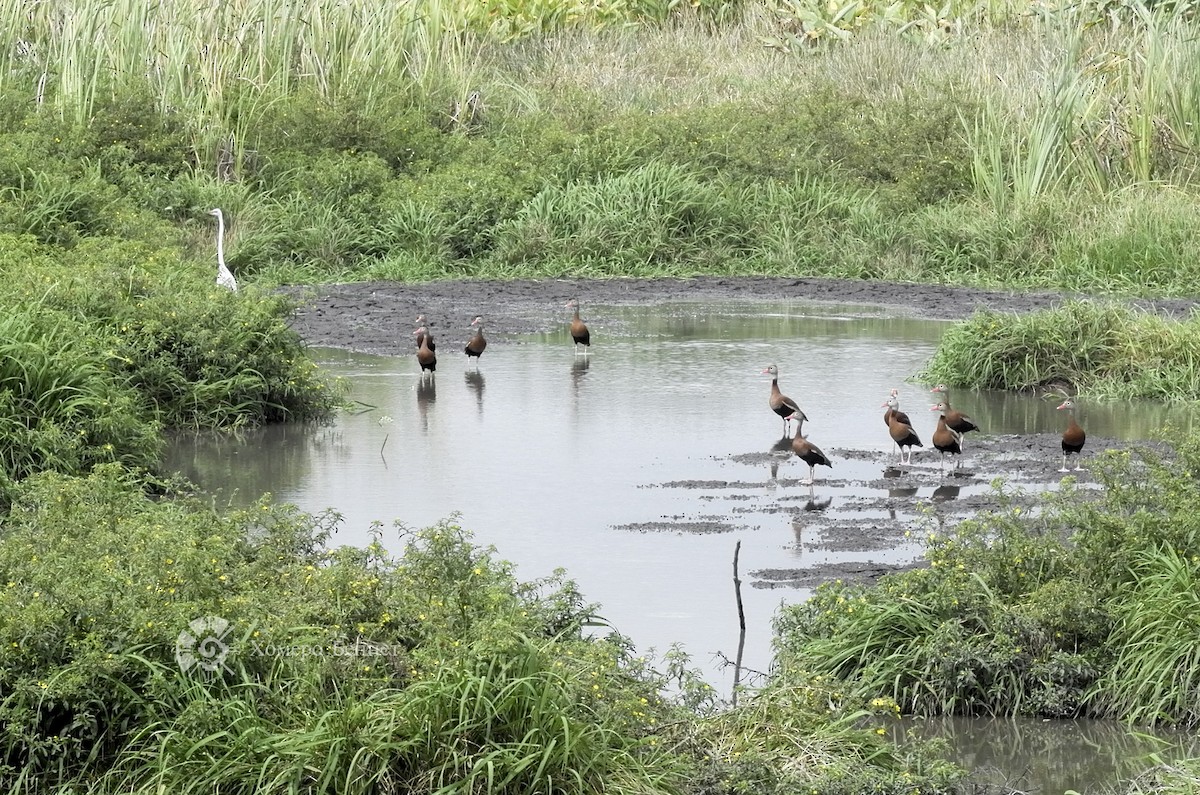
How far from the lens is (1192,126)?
2230 centimetres

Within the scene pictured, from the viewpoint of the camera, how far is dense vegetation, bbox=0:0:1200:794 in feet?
19.9

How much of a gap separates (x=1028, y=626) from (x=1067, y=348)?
7.69 meters

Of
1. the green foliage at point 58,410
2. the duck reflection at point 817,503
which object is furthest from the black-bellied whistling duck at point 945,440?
the green foliage at point 58,410

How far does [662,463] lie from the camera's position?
12203mm

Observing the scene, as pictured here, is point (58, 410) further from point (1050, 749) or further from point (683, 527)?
point (1050, 749)

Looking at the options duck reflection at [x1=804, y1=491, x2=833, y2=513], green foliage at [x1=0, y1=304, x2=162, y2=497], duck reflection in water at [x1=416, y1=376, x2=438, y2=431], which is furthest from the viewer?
duck reflection in water at [x1=416, y1=376, x2=438, y2=431]

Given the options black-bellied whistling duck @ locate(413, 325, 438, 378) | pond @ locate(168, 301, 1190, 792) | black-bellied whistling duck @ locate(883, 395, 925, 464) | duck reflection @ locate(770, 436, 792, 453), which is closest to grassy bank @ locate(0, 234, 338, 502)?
pond @ locate(168, 301, 1190, 792)

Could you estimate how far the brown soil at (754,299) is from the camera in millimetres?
10445

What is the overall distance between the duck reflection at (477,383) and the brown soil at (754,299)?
1.38 metres

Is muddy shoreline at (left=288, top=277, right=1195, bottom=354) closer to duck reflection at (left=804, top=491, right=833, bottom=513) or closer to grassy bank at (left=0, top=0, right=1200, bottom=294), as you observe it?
grassy bank at (left=0, top=0, right=1200, bottom=294)

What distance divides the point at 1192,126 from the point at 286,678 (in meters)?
18.5

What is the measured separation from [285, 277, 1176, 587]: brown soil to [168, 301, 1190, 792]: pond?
37mm

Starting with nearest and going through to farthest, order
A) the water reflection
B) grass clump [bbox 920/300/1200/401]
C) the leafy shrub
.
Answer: the water reflection → the leafy shrub → grass clump [bbox 920/300/1200/401]

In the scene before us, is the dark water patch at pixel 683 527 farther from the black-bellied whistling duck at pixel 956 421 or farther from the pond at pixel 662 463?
the black-bellied whistling duck at pixel 956 421
